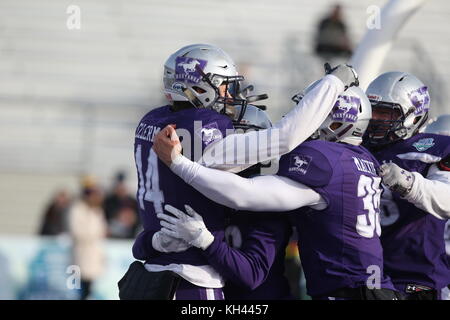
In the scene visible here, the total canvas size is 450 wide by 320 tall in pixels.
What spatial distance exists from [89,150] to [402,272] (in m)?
8.17

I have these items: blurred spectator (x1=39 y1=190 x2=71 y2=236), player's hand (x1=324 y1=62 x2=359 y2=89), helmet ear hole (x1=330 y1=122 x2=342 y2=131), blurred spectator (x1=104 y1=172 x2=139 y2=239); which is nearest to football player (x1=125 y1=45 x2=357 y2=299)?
player's hand (x1=324 y1=62 x2=359 y2=89)

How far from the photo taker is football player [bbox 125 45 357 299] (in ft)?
16.0

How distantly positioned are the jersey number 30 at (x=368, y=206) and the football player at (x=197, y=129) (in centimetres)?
44

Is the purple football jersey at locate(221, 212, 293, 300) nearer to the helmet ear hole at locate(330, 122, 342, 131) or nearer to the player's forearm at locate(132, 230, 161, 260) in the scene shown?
the player's forearm at locate(132, 230, 161, 260)

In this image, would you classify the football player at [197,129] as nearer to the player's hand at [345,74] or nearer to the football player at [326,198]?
the player's hand at [345,74]

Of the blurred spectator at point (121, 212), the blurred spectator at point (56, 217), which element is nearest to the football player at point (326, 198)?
the blurred spectator at point (121, 212)

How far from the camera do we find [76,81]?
14141 millimetres

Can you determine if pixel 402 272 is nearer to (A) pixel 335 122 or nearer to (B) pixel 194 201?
(A) pixel 335 122

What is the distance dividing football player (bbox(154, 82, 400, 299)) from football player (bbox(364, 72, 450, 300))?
1.53 feet

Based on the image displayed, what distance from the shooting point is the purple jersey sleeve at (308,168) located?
4859 mm

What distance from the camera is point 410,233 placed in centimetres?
566

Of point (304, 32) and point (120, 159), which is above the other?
point (304, 32)
